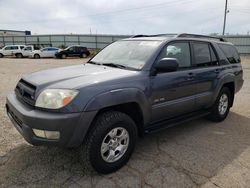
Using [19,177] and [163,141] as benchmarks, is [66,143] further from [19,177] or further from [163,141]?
[163,141]

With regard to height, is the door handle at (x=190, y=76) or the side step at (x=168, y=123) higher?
the door handle at (x=190, y=76)

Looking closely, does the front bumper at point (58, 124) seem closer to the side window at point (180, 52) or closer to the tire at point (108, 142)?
the tire at point (108, 142)

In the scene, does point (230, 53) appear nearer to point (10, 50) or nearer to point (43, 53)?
point (43, 53)

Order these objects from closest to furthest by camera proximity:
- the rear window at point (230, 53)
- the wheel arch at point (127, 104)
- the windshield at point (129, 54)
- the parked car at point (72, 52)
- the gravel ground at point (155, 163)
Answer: the wheel arch at point (127, 104) < the gravel ground at point (155, 163) < the windshield at point (129, 54) < the rear window at point (230, 53) < the parked car at point (72, 52)

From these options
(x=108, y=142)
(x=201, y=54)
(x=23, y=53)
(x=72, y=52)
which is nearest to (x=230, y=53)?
(x=201, y=54)

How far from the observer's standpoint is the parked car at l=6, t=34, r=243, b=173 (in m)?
2.71

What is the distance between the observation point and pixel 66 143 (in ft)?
8.92

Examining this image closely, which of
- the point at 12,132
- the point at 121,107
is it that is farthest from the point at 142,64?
the point at 12,132

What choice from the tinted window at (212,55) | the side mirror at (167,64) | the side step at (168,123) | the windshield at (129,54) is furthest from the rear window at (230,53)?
the side mirror at (167,64)

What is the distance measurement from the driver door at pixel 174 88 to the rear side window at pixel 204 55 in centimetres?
22

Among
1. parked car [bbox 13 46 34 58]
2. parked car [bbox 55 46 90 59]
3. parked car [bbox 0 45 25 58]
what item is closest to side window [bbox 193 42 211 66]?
parked car [bbox 55 46 90 59]

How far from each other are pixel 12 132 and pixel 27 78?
1.40 metres

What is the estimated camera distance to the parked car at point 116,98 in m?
2.71

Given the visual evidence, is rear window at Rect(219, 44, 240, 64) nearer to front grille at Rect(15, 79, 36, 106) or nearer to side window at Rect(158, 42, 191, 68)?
side window at Rect(158, 42, 191, 68)
